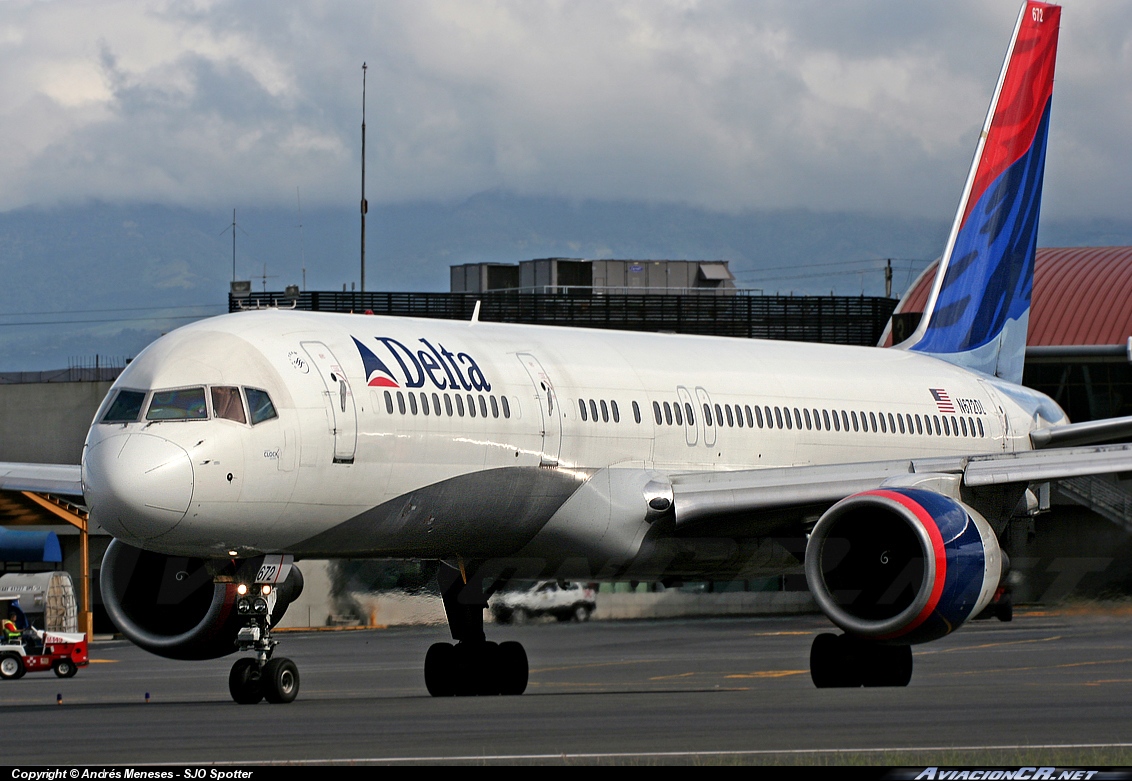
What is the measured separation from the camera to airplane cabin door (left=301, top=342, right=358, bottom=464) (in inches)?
774

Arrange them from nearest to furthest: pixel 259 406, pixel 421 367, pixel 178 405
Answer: pixel 178 405
pixel 259 406
pixel 421 367

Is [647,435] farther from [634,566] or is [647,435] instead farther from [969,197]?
[969,197]

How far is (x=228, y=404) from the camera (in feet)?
61.9

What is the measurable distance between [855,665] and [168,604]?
911cm

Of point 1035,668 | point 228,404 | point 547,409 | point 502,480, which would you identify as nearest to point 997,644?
point 1035,668

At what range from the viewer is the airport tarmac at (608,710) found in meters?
14.5

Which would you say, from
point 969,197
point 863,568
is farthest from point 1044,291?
point 863,568

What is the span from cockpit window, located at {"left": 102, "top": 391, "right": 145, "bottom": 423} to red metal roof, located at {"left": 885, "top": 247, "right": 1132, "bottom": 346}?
49.4m

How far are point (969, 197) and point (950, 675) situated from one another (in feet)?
35.6

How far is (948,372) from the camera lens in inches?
1250

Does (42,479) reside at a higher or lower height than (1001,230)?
lower

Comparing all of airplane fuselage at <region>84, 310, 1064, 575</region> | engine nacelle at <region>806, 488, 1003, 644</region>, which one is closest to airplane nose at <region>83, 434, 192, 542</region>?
airplane fuselage at <region>84, 310, 1064, 575</region>

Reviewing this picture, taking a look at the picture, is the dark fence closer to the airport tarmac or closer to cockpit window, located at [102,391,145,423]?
the airport tarmac

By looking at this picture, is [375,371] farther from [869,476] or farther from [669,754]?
[669,754]
